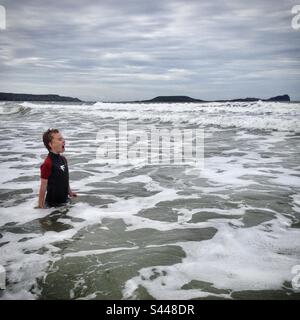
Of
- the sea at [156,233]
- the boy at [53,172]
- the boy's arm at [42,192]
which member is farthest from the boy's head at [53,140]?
the sea at [156,233]

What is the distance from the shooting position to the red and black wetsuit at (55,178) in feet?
15.3

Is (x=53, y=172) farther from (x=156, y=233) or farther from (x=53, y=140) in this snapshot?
(x=156, y=233)

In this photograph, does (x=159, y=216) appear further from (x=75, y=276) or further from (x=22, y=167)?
(x=22, y=167)

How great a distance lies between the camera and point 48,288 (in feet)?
9.19

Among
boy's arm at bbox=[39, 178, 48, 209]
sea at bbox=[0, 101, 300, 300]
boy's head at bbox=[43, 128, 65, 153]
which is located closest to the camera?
sea at bbox=[0, 101, 300, 300]

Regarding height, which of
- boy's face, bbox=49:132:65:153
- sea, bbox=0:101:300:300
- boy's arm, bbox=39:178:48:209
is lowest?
sea, bbox=0:101:300:300

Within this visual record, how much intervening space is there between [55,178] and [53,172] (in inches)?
3.5

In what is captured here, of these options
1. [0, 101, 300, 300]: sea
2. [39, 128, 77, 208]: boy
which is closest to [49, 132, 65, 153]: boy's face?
[39, 128, 77, 208]: boy

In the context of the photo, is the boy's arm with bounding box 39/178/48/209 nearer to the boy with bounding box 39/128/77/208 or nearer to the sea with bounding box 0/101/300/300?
the boy with bounding box 39/128/77/208

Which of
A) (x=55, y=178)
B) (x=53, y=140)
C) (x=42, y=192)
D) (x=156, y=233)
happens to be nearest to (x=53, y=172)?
(x=55, y=178)

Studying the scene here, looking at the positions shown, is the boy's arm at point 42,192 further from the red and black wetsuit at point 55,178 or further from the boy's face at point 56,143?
the boy's face at point 56,143

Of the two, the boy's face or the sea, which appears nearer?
the sea

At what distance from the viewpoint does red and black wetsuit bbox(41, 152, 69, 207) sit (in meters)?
4.65
